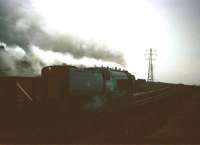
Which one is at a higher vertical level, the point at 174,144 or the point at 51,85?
the point at 51,85

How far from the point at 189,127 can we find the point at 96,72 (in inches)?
310

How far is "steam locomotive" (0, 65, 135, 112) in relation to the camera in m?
16.9

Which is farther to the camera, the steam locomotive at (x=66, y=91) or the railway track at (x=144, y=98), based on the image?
the railway track at (x=144, y=98)

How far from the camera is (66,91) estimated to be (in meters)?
16.8

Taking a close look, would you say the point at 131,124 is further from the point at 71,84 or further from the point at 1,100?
the point at 1,100

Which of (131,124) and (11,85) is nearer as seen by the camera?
(131,124)

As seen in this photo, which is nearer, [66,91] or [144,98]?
[66,91]

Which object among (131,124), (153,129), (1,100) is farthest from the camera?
(1,100)

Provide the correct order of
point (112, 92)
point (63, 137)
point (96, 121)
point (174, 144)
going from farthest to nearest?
1. point (112, 92)
2. point (96, 121)
3. point (63, 137)
4. point (174, 144)

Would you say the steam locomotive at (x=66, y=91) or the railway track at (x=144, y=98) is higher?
the steam locomotive at (x=66, y=91)

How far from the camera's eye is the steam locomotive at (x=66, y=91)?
55.5ft

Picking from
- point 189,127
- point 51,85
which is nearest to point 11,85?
point 51,85

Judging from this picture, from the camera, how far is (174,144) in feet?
32.5

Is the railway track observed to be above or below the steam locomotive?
below
